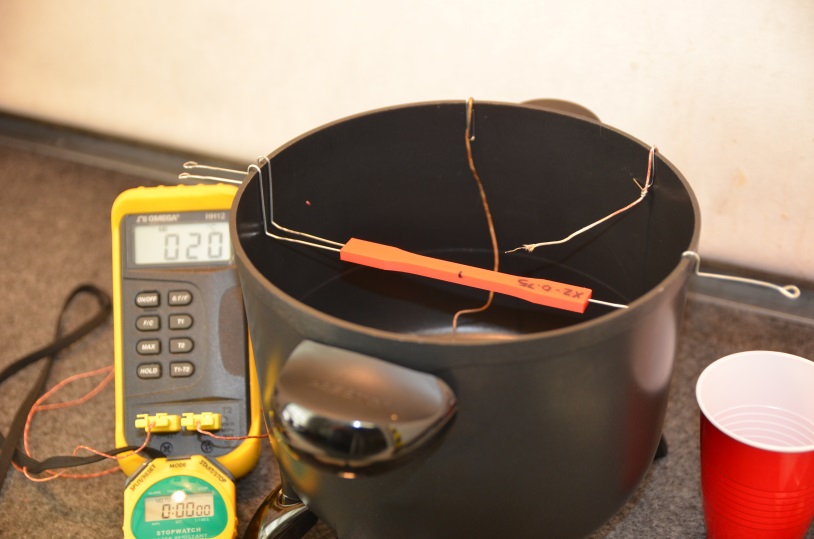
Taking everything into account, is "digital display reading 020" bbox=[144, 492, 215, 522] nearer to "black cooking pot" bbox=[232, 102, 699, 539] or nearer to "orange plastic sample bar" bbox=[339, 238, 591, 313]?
"black cooking pot" bbox=[232, 102, 699, 539]

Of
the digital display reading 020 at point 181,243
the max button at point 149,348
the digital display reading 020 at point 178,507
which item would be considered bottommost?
the digital display reading 020 at point 178,507

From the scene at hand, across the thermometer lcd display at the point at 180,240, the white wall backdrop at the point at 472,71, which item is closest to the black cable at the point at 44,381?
the thermometer lcd display at the point at 180,240

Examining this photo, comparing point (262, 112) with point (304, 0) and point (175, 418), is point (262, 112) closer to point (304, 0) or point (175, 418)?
point (304, 0)

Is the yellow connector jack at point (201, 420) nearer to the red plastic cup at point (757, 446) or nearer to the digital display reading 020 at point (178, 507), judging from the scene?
the digital display reading 020 at point (178, 507)

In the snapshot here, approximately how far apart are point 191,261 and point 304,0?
30cm

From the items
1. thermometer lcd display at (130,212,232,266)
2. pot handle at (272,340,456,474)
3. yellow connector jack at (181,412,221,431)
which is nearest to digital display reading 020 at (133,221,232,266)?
thermometer lcd display at (130,212,232,266)

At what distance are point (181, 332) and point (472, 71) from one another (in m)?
0.33

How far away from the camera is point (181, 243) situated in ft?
2.02

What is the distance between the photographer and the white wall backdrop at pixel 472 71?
0.66m

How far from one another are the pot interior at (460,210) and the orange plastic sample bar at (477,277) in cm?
5

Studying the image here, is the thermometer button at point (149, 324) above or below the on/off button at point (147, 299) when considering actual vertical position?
below

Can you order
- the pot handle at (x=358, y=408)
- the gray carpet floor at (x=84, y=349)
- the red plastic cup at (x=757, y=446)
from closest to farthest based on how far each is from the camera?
the pot handle at (x=358, y=408) < the red plastic cup at (x=757, y=446) < the gray carpet floor at (x=84, y=349)

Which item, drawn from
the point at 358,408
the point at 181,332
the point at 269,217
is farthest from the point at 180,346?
the point at 358,408

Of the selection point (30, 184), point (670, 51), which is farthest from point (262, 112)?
point (670, 51)
